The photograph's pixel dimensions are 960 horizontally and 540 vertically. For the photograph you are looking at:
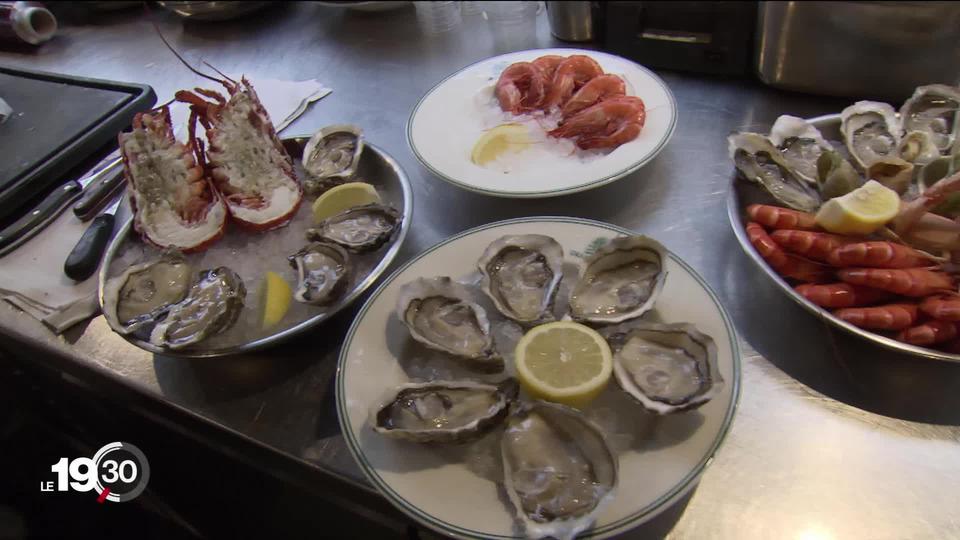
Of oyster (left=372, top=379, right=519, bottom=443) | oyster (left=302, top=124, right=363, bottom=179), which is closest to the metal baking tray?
oyster (left=302, top=124, right=363, bottom=179)

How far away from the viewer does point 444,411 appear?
2.90ft

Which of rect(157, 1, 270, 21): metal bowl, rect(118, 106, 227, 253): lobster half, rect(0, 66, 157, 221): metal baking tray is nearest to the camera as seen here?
rect(118, 106, 227, 253): lobster half

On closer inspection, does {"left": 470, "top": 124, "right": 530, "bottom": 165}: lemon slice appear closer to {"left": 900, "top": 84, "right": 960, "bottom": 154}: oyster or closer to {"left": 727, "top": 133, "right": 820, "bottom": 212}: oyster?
{"left": 727, "top": 133, "right": 820, "bottom": 212}: oyster

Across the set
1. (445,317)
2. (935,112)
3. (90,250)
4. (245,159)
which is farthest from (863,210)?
(90,250)

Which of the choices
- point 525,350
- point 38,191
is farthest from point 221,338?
point 38,191

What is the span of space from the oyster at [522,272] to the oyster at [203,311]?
1.37 ft

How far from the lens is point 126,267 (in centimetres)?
124

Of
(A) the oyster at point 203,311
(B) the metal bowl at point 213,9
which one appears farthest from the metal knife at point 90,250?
(B) the metal bowl at point 213,9

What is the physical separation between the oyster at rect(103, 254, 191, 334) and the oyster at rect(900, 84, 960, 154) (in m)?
1.35

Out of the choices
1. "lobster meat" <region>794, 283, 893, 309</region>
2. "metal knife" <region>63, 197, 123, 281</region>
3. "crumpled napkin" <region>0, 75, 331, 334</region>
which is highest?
"lobster meat" <region>794, 283, 893, 309</region>

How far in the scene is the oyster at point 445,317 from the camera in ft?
3.12

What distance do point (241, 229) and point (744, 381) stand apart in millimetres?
1009

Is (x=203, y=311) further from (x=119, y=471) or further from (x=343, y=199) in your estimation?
(x=119, y=471)

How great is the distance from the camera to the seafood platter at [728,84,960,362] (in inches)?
36.0
